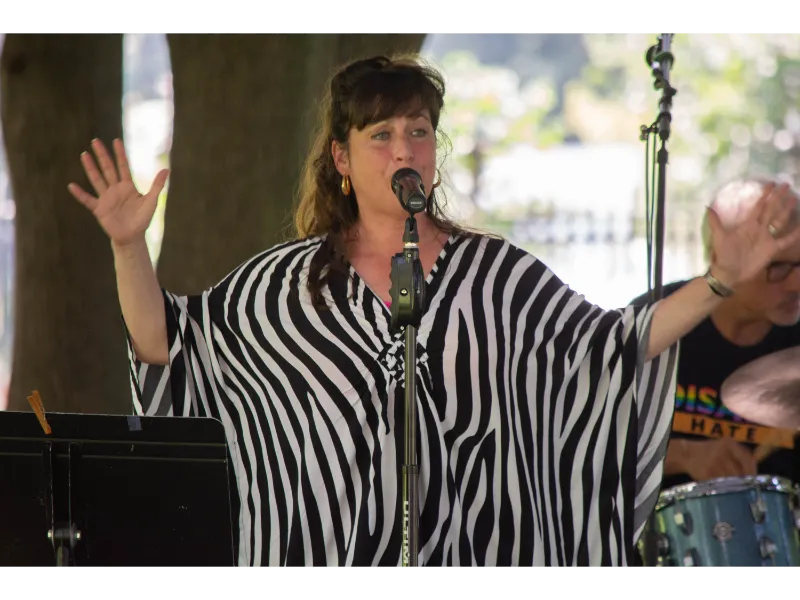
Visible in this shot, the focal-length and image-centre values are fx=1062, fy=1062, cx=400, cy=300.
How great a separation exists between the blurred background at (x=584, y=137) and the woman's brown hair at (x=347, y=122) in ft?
0.94

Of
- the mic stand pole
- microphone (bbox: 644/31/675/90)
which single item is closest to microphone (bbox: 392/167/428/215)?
the mic stand pole

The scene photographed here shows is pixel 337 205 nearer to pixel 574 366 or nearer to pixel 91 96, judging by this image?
pixel 574 366

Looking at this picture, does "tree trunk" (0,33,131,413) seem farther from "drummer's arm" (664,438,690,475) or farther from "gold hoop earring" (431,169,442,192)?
"drummer's arm" (664,438,690,475)

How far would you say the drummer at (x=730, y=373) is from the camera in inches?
154

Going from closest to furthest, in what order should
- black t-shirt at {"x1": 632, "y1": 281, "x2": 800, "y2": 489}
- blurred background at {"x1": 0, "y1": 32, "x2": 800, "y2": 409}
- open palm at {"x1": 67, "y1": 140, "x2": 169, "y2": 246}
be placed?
open palm at {"x1": 67, "y1": 140, "x2": 169, "y2": 246}
black t-shirt at {"x1": 632, "y1": 281, "x2": 800, "y2": 489}
blurred background at {"x1": 0, "y1": 32, "x2": 800, "y2": 409}

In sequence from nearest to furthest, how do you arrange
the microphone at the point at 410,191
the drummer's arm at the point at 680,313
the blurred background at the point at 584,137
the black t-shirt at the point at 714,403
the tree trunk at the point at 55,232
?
the microphone at the point at 410,191 → the drummer's arm at the point at 680,313 → the black t-shirt at the point at 714,403 → the blurred background at the point at 584,137 → the tree trunk at the point at 55,232

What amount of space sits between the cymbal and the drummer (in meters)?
0.08

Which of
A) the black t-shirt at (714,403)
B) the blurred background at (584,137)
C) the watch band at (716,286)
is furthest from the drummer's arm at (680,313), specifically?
the black t-shirt at (714,403)

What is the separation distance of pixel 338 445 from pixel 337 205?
83 centimetres

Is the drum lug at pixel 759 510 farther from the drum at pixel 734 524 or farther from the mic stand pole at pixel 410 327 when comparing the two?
the mic stand pole at pixel 410 327

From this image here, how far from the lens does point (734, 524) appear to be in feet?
11.5

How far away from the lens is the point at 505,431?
11.5 ft

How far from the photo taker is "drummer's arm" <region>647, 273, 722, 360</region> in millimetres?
3215

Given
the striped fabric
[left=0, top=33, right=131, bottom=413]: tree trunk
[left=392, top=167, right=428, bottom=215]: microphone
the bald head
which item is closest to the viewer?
[left=392, top=167, right=428, bottom=215]: microphone
